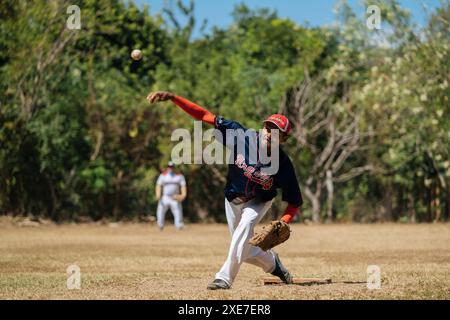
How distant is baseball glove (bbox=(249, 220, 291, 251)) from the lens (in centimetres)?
1007

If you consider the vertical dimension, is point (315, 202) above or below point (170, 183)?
below

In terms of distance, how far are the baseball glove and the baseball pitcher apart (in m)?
0.01

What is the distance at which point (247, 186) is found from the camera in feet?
33.5

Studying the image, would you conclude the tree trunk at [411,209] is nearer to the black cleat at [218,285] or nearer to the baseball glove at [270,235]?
the baseball glove at [270,235]

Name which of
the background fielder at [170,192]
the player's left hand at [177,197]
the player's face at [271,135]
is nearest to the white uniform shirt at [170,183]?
the background fielder at [170,192]

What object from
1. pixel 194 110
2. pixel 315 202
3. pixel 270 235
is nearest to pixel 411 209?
pixel 315 202

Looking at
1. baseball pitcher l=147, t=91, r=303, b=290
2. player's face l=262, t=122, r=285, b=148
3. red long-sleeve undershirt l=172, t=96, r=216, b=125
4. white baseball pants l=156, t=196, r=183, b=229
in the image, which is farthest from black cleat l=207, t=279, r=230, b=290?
white baseball pants l=156, t=196, r=183, b=229

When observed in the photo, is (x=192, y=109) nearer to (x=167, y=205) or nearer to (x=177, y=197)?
(x=177, y=197)

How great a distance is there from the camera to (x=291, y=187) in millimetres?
Result: 10172

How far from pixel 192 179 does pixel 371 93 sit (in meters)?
8.38

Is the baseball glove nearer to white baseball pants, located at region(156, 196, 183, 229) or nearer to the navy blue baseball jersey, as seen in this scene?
Result: the navy blue baseball jersey

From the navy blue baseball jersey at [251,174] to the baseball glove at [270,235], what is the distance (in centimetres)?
32

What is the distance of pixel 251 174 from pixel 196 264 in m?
5.28

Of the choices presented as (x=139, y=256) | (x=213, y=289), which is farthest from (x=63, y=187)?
(x=213, y=289)
